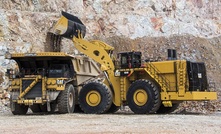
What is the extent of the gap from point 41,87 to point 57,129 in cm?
608

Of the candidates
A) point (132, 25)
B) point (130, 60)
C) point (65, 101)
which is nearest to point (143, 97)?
point (130, 60)

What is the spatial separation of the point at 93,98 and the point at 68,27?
3.22m

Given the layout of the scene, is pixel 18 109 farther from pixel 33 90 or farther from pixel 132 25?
pixel 132 25

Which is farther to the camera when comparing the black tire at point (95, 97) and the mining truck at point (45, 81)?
the black tire at point (95, 97)

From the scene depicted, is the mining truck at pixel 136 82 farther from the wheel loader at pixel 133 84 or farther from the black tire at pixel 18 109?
the black tire at pixel 18 109

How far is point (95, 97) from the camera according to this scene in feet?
61.0

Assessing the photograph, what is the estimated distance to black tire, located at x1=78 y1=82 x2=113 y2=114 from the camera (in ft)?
59.8

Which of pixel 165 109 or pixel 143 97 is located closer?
pixel 143 97

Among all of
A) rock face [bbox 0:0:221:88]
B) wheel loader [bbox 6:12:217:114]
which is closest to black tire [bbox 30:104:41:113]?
wheel loader [bbox 6:12:217:114]

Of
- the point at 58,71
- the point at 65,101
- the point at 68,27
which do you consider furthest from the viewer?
the point at 68,27

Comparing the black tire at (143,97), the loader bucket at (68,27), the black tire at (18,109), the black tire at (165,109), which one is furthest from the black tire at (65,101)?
the black tire at (165,109)

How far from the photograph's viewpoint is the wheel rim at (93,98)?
1852 centimetres

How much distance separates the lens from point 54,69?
18359 millimetres

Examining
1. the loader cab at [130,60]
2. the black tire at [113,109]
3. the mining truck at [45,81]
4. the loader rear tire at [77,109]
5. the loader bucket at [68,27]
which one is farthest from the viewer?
the loader rear tire at [77,109]
